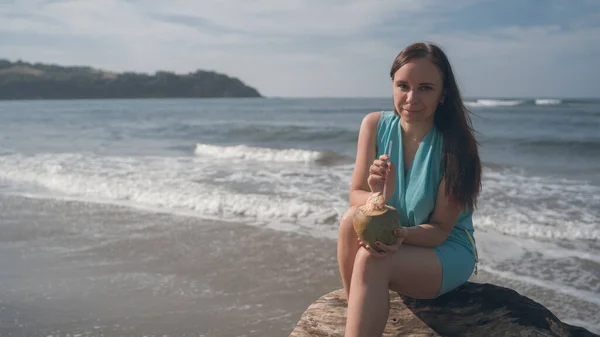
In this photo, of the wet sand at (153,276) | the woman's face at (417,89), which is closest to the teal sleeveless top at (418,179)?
the woman's face at (417,89)

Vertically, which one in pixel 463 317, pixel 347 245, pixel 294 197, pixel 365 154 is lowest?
pixel 294 197

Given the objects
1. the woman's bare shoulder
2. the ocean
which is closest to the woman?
the woman's bare shoulder

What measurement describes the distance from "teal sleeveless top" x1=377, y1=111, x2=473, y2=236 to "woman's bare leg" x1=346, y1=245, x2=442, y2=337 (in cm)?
24

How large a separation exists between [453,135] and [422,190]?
1.14 ft

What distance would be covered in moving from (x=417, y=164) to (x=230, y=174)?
29.7 feet

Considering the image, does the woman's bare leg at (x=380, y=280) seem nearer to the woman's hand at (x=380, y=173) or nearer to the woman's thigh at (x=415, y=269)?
the woman's thigh at (x=415, y=269)

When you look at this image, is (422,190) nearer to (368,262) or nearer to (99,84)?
(368,262)

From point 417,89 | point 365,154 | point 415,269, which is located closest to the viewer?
point 415,269

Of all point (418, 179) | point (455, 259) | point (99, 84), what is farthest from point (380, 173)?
point (99, 84)

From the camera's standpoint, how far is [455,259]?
2.99 meters

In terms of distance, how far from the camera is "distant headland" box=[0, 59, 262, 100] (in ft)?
307

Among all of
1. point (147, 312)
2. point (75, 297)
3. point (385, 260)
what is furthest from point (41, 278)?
point (385, 260)

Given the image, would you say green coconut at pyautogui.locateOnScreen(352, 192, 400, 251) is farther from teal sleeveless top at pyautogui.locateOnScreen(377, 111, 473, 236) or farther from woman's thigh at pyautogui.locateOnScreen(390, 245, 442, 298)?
teal sleeveless top at pyautogui.locateOnScreen(377, 111, 473, 236)

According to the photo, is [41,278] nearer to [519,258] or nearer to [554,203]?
[519,258]
